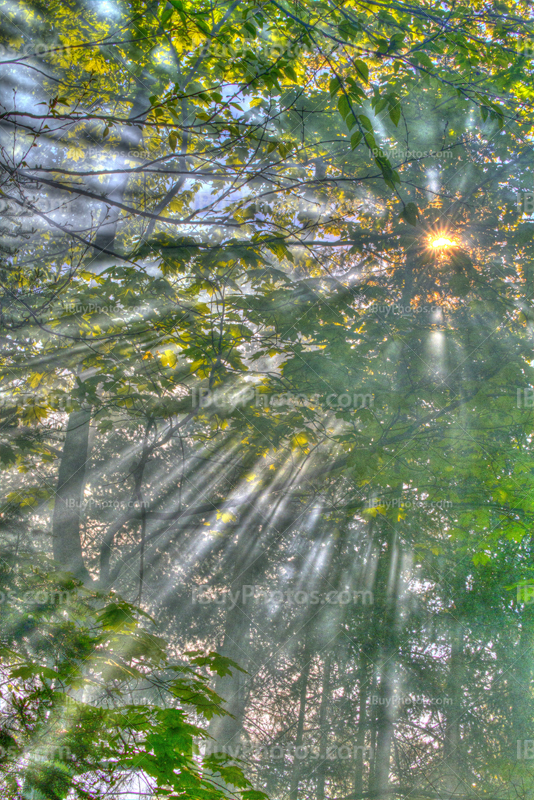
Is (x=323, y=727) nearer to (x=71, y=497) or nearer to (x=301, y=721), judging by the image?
(x=301, y=721)

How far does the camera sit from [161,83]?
257 cm

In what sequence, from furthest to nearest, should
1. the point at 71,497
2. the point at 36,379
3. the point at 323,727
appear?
the point at 323,727, the point at 71,497, the point at 36,379

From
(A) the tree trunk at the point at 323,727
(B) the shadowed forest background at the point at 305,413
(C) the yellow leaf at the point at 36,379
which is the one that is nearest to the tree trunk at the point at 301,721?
(B) the shadowed forest background at the point at 305,413

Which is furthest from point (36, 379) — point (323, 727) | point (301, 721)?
point (323, 727)

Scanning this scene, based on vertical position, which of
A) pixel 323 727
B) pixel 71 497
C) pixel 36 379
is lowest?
pixel 323 727

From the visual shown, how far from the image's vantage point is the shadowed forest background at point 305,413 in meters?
2.49

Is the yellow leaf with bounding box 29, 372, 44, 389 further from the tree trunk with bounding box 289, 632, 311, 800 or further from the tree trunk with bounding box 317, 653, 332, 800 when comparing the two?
the tree trunk with bounding box 317, 653, 332, 800

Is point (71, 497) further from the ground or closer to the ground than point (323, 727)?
further from the ground

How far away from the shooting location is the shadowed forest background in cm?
249

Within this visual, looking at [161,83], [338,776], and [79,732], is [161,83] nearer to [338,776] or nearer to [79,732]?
[79,732]

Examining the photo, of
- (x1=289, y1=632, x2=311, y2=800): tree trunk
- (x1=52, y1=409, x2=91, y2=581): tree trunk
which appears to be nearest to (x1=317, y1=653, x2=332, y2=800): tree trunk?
(x1=289, y1=632, x2=311, y2=800): tree trunk

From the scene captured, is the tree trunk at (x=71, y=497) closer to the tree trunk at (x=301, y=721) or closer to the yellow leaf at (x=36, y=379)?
the yellow leaf at (x=36, y=379)

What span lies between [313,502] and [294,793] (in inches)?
87.7

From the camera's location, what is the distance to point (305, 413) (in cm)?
297
